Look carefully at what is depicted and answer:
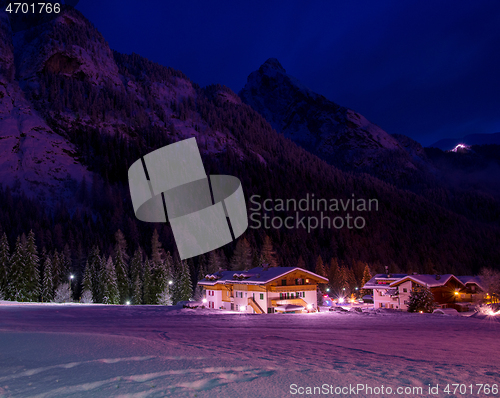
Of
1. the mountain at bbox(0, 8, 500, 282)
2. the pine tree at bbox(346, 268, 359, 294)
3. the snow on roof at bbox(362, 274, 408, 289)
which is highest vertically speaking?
the mountain at bbox(0, 8, 500, 282)

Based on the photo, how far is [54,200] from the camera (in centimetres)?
12056

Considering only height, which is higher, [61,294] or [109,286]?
[109,286]

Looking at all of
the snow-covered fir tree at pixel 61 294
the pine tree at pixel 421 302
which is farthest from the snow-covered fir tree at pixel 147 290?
the pine tree at pixel 421 302

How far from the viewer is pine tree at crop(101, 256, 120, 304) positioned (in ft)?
170

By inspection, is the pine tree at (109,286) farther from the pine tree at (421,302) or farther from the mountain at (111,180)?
the pine tree at (421,302)

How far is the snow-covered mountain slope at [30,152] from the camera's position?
123213mm

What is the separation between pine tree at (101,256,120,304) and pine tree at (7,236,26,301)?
1068 centimetres

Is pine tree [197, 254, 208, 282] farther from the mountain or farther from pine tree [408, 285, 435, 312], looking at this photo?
pine tree [408, 285, 435, 312]

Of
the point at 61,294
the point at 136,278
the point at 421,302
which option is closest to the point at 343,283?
the point at 421,302

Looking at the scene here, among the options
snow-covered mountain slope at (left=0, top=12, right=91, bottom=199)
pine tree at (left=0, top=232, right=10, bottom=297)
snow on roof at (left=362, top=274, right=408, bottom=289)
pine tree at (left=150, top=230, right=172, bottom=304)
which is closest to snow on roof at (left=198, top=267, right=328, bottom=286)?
pine tree at (left=150, top=230, right=172, bottom=304)

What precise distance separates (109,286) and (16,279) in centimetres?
1252

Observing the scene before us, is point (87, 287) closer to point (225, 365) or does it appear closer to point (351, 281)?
point (225, 365)

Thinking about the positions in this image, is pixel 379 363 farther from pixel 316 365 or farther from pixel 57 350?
pixel 57 350

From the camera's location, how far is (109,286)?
52.3 meters
